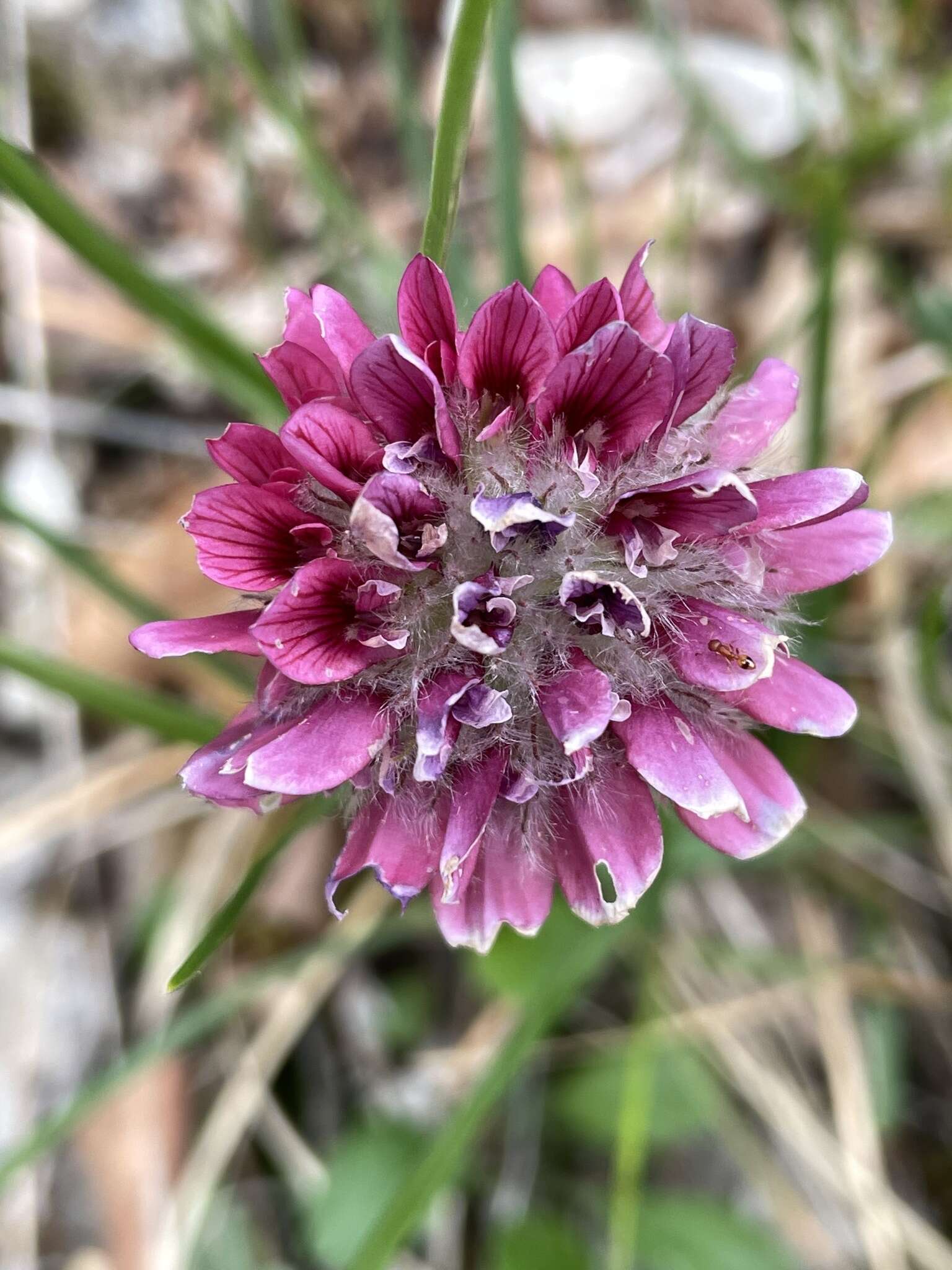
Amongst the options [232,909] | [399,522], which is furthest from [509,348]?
[232,909]

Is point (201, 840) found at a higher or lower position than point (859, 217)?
lower

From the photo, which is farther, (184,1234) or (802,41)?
(802,41)

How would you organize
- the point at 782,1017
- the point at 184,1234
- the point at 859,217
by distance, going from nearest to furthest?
the point at 184,1234, the point at 782,1017, the point at 859,217

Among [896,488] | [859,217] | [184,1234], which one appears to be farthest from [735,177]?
[184,1234]

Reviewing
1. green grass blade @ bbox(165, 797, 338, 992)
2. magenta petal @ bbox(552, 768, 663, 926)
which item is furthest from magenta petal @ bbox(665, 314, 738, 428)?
green grass blade @ bbox(165, 797, 338, 992)

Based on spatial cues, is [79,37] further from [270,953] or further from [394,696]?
[394,696]

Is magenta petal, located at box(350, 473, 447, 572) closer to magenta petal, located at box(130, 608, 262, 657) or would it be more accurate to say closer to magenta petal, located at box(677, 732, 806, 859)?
magenta petal, located at box(130, 608, 262, 657)

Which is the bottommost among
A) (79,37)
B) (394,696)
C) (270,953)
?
(270,953)

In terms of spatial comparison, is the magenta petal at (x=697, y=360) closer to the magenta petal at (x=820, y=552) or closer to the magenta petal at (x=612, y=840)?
the magenta petal at (x=820, y=552)
